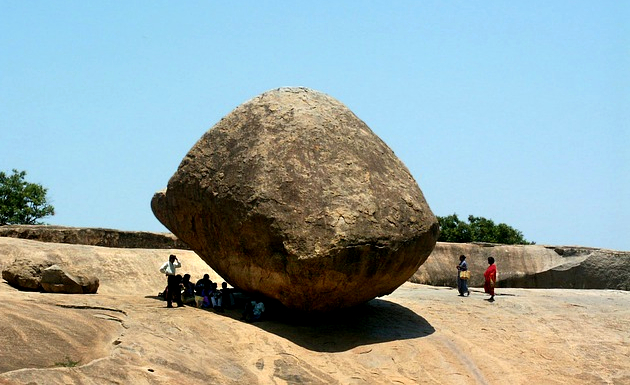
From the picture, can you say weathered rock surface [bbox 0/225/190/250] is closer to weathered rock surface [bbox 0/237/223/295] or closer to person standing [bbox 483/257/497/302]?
weathered rock surface [bbox 0/237/223/295]

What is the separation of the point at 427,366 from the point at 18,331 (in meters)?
5.19

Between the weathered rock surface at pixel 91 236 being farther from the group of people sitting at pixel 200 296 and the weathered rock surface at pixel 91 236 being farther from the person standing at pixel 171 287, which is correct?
the person standing at pixel 171 287

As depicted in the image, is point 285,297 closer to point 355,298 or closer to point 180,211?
point 355,298

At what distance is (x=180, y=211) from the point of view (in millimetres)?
12633

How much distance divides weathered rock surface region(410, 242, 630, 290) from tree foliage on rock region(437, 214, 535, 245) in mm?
11240

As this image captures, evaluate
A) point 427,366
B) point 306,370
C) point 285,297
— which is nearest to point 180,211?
point 285,297

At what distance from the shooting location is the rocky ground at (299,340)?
359 inches

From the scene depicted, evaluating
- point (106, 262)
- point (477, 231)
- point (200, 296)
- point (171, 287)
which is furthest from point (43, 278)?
point (477, 231)

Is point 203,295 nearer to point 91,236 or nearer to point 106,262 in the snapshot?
point 106,262

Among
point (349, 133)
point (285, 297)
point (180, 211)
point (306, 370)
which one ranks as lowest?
point (306, 370)

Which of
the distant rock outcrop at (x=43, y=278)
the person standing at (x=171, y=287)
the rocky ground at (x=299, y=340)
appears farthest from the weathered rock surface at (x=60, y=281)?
the person standing at (x=171, y=287)

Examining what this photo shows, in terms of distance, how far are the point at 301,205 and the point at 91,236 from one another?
25.0 ft

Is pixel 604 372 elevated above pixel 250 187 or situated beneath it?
situated beneath

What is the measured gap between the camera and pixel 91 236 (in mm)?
17406
